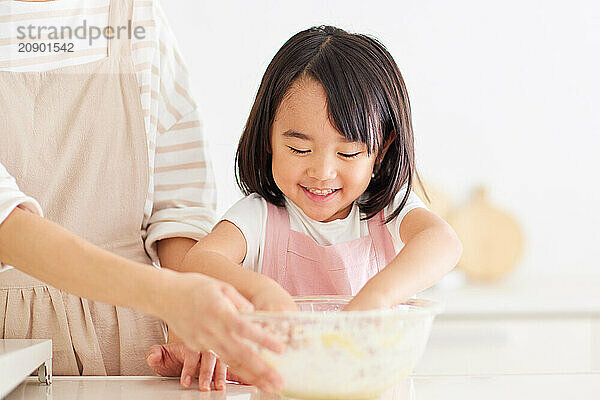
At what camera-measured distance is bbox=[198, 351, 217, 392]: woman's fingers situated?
841mm

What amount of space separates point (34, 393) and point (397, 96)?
557 millimetres

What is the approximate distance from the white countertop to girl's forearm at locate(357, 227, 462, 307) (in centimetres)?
127

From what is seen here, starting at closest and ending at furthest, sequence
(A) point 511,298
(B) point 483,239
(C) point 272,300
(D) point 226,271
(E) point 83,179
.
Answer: (C) point 272,300, (D) point 226,271, (E) point 83,179, (A) point 511,298, (B) point 483,239

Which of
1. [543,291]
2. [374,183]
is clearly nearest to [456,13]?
[543,291]

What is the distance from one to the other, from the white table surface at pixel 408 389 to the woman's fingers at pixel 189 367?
11mm

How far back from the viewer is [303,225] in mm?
1010

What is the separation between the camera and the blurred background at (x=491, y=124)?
223 centimetres

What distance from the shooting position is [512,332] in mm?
2238

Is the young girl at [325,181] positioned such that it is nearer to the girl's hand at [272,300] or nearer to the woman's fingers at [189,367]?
the woman's fingers at [189,367]

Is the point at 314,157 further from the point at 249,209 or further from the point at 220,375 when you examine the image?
the point at 220,375

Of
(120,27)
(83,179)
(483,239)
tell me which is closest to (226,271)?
(83,179)

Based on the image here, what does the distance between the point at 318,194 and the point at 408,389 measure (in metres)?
0.26

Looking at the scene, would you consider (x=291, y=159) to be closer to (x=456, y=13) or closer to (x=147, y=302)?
(x=147, y=302)

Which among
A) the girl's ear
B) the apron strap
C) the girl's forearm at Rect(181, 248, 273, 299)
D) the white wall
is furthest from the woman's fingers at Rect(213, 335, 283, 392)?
the white wall
